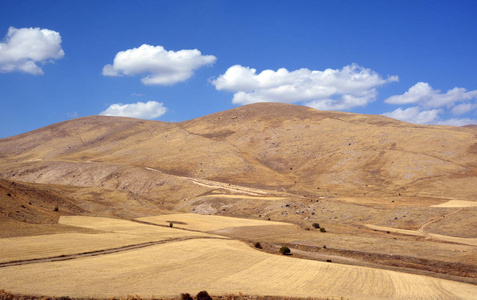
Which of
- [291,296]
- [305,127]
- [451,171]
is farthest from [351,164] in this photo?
[291,296]

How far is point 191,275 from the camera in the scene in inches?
1121

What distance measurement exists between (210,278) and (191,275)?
4.95 ft

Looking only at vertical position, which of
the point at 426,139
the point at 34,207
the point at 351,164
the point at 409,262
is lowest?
the point at 409,262

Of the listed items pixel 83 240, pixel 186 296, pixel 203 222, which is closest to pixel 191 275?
pixel 186 296

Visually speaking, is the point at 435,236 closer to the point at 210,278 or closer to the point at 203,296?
the point at 210,278

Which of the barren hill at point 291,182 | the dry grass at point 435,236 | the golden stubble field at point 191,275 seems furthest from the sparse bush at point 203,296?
the dry grass at point 435,236

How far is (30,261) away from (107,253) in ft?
23.1

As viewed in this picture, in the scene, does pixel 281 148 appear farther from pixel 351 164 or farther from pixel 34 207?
pixel 34 207

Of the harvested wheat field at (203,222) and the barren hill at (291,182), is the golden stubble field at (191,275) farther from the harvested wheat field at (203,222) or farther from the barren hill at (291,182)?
the harvested wheat field at (203,222)

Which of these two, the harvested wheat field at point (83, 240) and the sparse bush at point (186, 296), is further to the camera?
the harvested wheat field at point (83, 240)

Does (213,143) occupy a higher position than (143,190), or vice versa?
(213,143)

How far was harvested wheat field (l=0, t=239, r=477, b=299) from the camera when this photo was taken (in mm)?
23578

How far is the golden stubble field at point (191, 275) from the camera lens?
78.3ft

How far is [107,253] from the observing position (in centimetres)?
3481
